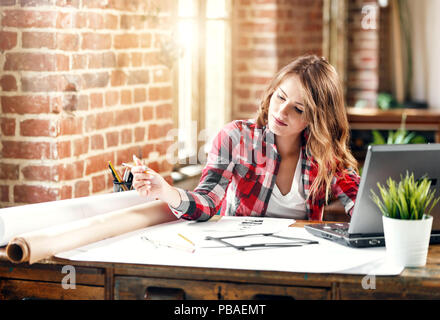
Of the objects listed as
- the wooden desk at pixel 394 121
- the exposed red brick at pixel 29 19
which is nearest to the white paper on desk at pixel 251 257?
the exposed red brick at pixel 29 19

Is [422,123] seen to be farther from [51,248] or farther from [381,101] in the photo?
[51,248]

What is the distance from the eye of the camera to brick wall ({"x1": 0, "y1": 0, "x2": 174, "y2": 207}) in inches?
89.0

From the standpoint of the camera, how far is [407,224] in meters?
1.51

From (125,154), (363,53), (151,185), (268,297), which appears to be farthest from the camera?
(363,53)

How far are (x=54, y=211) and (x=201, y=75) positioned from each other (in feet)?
6.89

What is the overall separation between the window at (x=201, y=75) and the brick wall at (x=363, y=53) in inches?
89.2

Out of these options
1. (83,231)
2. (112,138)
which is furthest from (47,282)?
(112,138)

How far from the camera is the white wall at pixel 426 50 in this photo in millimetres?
6008

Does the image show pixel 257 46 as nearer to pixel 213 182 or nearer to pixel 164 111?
pixel 164 111

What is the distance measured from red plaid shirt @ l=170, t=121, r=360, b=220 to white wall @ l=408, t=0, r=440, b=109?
3988 millimetres

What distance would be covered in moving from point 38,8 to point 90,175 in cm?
60

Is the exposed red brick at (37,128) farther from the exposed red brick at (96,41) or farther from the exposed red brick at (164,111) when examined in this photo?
the exposed red brick at (164,111)

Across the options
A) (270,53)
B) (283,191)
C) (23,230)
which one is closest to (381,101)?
(270,53)

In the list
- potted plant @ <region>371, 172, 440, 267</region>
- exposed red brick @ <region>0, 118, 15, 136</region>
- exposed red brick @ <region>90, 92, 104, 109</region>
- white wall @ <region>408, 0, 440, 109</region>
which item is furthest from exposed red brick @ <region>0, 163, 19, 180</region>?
white wall @ <region>408, 0, 440, 109</region>
